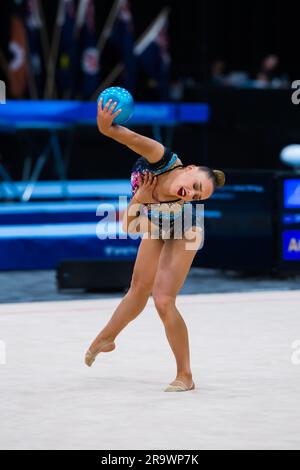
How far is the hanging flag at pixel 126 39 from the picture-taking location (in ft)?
69.3

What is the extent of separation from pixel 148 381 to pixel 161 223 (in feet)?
3.68

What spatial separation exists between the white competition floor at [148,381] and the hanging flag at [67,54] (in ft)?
30.5

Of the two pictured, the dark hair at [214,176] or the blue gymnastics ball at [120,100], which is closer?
the blue gymnastics ball at [120,100]

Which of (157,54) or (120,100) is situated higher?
(157,54)

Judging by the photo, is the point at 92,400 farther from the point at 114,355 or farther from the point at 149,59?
the point at 149,59

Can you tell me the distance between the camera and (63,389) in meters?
7.72

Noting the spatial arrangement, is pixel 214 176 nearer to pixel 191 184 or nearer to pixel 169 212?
pixel 191 184

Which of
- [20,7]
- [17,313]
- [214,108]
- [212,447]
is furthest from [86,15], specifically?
[212,447]

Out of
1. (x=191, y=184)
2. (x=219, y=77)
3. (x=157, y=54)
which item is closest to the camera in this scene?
(x=191, y=184)

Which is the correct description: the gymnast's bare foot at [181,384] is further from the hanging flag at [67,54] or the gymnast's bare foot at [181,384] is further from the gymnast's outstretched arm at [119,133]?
the hanging flag at [67,54]

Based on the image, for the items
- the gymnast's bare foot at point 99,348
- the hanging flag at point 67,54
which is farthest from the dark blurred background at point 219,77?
the gymnast's bare foot at point 99,348

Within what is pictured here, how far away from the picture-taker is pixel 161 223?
7586mm

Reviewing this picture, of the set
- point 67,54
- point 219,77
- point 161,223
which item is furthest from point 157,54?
point 161,223

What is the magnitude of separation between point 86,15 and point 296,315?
37.5ft
